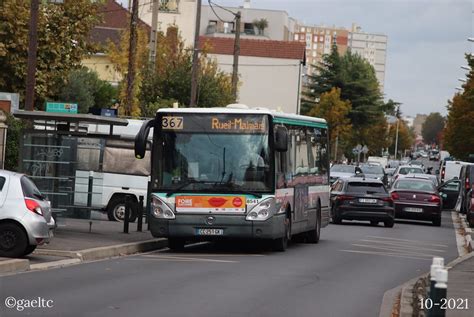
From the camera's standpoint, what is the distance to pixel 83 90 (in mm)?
59594

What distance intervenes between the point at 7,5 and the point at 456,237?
19.9 meters

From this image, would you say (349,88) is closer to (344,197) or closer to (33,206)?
(344,197)

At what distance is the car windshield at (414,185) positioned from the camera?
138 feet

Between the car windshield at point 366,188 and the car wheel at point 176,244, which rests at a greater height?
the car windshield at point 366,188

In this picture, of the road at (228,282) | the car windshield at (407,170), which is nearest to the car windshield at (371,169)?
the car windshield at (407,170)

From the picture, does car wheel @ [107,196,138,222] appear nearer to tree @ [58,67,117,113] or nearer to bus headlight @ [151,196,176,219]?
bus headlight @ [151,196,176,219]

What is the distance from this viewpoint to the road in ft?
45.7

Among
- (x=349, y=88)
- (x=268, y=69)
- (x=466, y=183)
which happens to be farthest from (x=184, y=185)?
(x=349, y=88)

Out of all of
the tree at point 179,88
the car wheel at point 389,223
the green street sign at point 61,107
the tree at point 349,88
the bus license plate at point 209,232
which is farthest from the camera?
the tree at point 349,88

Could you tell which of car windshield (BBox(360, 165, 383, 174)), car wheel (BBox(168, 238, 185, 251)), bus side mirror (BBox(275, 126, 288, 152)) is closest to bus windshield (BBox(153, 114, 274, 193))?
bus side mirror (BBox(275, 126, 288, 152))

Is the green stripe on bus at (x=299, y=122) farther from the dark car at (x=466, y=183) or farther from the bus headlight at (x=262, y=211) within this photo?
the dark car at (x=466, y=183)

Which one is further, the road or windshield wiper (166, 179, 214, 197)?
windshield wiper (166, 179, 214, 197)

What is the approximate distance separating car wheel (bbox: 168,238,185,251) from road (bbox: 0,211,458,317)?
378 mm

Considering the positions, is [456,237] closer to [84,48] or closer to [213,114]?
[213,114]
